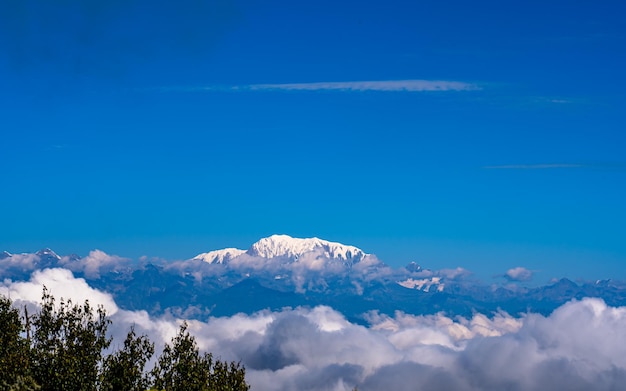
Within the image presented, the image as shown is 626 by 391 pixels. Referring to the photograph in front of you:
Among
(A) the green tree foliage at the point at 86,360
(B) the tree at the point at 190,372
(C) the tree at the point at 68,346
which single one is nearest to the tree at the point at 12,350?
(A) the green tree foliage at the point at 86,360

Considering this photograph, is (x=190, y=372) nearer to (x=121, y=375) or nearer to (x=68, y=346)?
(x=121, y=375)

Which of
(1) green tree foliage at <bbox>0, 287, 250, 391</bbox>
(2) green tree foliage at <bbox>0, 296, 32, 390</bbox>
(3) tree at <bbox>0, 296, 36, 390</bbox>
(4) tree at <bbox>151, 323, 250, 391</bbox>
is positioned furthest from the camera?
(4) tree at <bbox>151, 323, 250, 391</bbox>

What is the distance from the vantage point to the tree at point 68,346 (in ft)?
365

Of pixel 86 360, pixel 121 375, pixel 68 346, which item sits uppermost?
pixel 68 346

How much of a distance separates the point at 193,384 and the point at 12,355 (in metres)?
26.9

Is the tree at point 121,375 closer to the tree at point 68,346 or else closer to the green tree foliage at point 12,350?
the tree at point 68,346

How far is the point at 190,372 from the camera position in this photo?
12138 centimetres

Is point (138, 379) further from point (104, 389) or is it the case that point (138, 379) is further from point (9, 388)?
point (9, 388)

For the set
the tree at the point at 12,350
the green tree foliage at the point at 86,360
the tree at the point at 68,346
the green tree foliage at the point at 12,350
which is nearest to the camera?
the tree at the point at 12,350

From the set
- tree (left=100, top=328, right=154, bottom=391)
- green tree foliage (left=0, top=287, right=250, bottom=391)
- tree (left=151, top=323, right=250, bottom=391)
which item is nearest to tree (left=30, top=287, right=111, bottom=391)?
green tree foliage (left=0, top=287, right=250, bottom=391)

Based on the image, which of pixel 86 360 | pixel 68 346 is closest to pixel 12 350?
pixel 68 346

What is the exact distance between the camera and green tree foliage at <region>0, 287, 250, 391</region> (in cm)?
11056

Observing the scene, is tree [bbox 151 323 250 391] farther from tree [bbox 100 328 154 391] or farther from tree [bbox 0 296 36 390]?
tree [bbox 0 296 36 390]

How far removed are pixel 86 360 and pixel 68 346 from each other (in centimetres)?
1285
